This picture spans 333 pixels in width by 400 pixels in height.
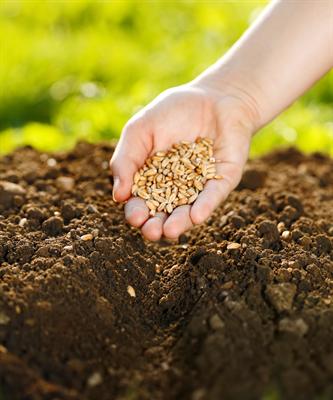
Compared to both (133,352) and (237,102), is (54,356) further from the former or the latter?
(237,102)

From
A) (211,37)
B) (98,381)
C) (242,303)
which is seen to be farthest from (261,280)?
(211,37)

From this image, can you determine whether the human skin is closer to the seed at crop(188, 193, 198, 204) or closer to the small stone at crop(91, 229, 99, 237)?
the seed at crop(188, 193, 198, 204)

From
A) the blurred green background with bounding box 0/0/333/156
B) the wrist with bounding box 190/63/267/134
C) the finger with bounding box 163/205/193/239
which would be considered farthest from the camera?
the blurred green background with bounding box 0/0/333/156

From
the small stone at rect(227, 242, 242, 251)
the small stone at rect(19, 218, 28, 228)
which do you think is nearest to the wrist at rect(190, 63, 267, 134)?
the small stone at rect(227, 242, 242, 251)

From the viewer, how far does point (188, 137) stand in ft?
9.90

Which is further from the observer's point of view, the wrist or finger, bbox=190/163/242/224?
the wrist

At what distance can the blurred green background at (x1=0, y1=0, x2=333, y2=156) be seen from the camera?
13.8 feet

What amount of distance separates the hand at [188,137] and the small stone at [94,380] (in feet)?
2.23

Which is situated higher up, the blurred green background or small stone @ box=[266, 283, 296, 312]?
small stone @ box=[266, 283, 296, 312]

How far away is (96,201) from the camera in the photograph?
300 cm

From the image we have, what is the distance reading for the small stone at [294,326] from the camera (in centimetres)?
213

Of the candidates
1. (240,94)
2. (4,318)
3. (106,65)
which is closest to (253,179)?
(240,94)

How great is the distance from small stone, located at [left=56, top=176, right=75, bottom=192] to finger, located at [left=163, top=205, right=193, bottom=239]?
0.68 metres

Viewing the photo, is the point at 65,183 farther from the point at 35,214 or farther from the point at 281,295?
the point at 281,295
